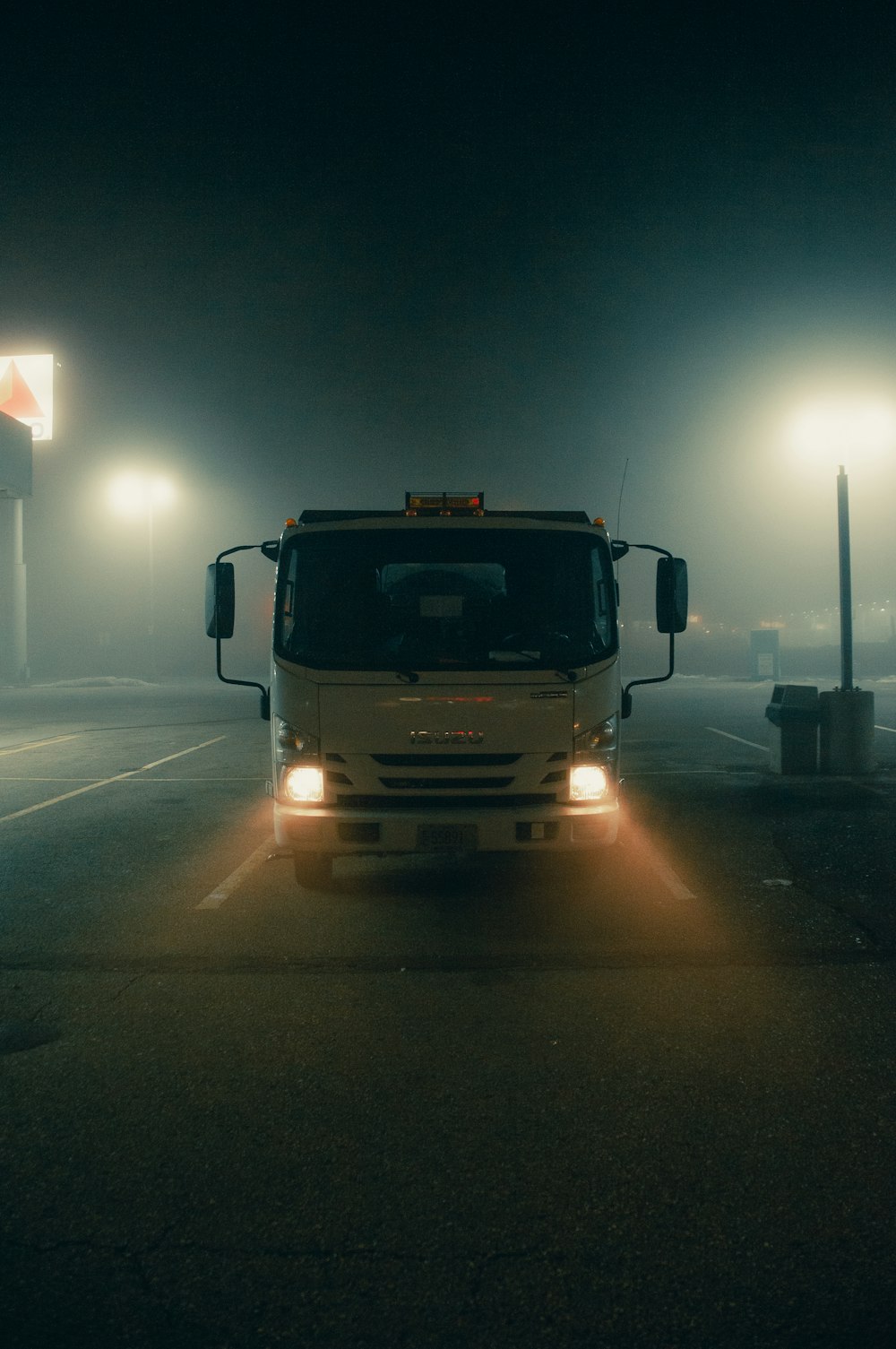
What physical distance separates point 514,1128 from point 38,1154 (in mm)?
1576

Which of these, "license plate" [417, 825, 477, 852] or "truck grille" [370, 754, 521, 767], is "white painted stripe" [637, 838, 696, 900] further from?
"truck grille" [370, 754, 521, 767]

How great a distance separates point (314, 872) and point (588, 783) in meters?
2.05

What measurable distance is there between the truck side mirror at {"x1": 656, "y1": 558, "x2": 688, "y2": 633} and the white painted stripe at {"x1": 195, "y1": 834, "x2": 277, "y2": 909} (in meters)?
3.12

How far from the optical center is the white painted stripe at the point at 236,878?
662cm

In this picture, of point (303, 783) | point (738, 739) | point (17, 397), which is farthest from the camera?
point (17, 397)

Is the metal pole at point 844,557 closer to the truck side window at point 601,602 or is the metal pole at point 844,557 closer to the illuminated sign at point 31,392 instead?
the truck side window at point 601,602

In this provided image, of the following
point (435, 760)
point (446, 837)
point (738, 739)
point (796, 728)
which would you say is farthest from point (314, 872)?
point (738, 739)

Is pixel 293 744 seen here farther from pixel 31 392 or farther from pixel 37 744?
pixel 31 392

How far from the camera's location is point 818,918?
6.08 m

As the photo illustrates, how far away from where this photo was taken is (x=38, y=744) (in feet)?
59.0

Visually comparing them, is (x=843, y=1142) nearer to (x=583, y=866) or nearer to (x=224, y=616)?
(x=583, y=866)

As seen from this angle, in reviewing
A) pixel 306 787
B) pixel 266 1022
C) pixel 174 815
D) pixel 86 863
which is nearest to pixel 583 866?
pixel 306 787

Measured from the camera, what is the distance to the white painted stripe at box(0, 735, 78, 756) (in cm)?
1684

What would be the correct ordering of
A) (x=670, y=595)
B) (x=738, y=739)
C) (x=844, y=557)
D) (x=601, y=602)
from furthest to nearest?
1. (x=738, y=739)
2. (x=844, y=557)
3. (x=670, y=595)
4. (x=601, y=602)
